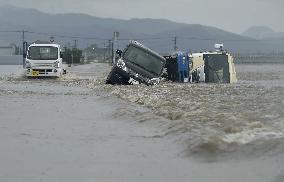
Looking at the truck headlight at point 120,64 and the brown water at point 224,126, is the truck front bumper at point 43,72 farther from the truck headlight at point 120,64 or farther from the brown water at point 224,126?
the brown water at point 224,126

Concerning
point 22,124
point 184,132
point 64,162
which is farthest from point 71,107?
point 64,162

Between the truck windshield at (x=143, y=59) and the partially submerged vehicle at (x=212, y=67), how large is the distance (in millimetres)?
4610

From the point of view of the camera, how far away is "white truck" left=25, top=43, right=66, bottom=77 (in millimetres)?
34156

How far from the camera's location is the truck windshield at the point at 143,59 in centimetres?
2869

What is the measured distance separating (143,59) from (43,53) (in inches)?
329

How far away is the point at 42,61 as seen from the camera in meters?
34.0

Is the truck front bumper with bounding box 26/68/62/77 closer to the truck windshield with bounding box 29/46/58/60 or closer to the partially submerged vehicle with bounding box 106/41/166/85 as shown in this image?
the truck windshield with bounding box 29/46/58/60

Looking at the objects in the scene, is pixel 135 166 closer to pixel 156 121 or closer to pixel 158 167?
pixel 158 167

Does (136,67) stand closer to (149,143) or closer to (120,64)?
(120,64)

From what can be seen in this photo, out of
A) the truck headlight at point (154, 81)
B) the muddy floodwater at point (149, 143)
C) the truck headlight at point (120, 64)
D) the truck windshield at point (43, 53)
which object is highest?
the truck windshield at point (43, 53)

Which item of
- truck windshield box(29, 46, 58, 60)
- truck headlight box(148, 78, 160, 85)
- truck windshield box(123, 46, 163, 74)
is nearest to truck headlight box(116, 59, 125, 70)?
truck windshield box(123, 46, 163, 74)

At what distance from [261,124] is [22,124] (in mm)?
5202

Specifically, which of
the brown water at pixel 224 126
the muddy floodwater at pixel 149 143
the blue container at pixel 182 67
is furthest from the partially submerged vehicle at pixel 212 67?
the muddy floodwater at pixel 149 143

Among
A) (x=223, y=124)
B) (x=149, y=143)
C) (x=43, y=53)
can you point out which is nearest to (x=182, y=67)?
(x=43, y=53)
